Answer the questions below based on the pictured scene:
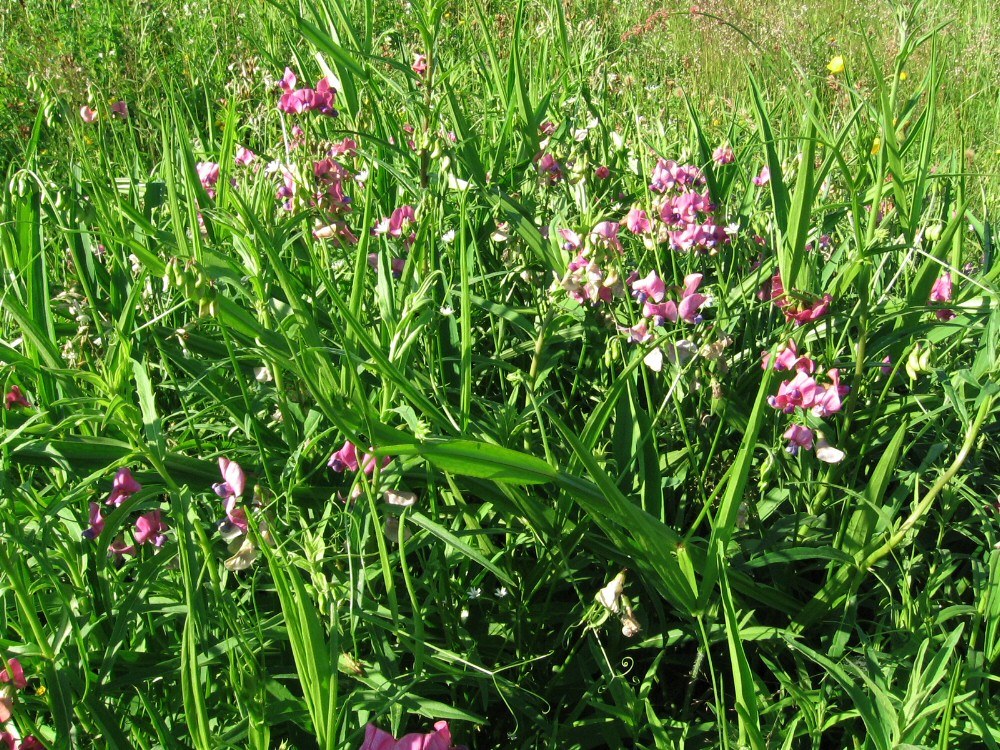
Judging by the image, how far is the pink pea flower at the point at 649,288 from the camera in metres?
1.37

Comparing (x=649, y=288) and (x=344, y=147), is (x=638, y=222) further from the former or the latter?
(x=344, y=147)

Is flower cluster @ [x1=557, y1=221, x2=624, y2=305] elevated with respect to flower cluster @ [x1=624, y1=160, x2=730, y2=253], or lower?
elevated

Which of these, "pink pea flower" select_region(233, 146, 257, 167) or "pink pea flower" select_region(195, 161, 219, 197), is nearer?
"pink pea flower" select_region(195, 161, 219, 197)

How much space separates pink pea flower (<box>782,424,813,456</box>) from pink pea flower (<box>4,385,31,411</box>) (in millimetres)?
1137

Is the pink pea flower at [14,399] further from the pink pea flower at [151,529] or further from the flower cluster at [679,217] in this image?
the flower cluster at [679,217]

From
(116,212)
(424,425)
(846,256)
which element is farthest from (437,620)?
(846,256)

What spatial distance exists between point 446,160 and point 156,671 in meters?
0.93

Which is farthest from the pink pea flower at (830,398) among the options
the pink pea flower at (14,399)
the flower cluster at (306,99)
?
the pink pea flower at (14,399)

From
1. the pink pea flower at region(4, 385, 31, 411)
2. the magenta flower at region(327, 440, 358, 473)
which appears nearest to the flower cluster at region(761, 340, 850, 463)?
the magenta flower at region(327, 440, 358, 473)

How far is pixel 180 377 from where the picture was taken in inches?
59.9

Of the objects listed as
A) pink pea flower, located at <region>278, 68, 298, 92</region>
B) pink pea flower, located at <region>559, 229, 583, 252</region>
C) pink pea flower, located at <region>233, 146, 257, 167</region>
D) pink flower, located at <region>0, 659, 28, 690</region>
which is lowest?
pink flower, located at <region>0, 659, 28, 690</region>

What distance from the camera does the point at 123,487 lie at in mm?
1097

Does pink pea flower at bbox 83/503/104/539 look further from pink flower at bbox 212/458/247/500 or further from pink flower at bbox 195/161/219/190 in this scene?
pink flower at bbox 195/161/219/190

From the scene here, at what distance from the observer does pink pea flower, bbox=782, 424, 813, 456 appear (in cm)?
128
